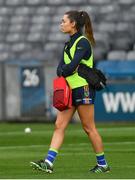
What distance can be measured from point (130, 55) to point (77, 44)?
17199mm

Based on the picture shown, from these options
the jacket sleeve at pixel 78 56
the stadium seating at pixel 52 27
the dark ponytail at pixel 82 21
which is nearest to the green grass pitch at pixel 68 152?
the jacket sleeve at pixel 78 56

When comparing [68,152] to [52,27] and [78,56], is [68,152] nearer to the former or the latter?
[78,56]

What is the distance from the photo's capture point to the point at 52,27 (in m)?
31.4

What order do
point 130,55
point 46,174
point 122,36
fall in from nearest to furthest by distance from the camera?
point 46,174 < point 130,55 < point 122,36

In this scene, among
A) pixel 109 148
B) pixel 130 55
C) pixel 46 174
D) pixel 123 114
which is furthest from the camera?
pixel 130 55

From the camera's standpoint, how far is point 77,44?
10.7 meters

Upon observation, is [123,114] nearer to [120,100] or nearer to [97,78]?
[120,100]

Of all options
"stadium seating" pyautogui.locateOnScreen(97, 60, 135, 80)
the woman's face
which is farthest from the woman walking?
"stadium seating" pyautogui.locateOnScreen(97, 60, 135, 80)

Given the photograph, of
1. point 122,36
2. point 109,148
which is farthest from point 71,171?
point 122,36

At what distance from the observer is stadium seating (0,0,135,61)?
29.3 meters

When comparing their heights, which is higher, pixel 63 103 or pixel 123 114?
pixel 63 103

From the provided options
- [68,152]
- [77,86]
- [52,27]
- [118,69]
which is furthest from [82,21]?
[52,27]

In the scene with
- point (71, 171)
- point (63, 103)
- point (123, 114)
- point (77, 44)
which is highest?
point (77, 44)

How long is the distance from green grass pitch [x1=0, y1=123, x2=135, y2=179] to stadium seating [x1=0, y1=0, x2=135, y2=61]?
674cm
